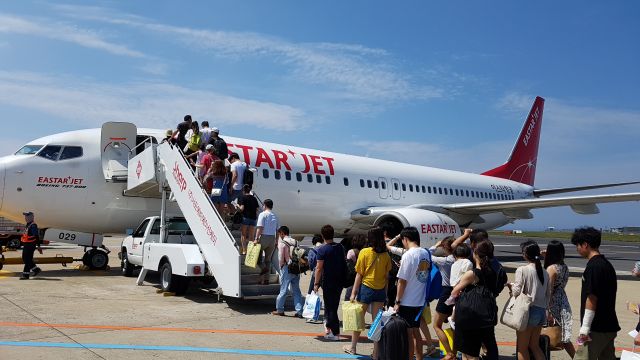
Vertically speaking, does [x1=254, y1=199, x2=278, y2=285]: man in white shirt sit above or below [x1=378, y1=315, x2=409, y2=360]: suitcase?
above

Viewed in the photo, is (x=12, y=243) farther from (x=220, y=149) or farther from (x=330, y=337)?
(x=330, y=337)

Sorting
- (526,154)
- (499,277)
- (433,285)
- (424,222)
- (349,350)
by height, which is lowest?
(349,350)

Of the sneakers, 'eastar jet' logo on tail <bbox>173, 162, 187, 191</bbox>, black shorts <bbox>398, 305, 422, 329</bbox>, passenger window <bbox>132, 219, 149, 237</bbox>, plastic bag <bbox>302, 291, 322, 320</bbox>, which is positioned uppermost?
'eastar jet' logo on tail <bbox>173, 162, 187, 191</bbox>

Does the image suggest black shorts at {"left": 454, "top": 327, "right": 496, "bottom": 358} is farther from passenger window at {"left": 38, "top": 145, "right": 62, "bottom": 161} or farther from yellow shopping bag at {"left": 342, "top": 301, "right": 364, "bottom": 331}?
passenger window at {"left": 38, "top": 145, "right": 62, "bottom": 161}

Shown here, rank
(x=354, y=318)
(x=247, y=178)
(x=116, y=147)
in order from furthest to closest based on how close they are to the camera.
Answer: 1. (x=116, y=147)
2. (x=247, y=178)
3. (x=354, y=318)

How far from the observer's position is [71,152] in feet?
42.4

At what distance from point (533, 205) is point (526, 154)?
1194 centimetres

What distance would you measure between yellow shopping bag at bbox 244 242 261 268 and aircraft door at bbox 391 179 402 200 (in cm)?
1136

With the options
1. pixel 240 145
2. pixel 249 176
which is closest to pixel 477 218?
pixel 240 145

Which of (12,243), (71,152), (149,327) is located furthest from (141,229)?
(12,243)

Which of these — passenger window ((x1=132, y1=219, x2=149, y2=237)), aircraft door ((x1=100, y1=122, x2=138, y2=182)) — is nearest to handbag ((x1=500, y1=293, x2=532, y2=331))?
passenger window ((x1=132, y1=219, x2=149, y2=237))

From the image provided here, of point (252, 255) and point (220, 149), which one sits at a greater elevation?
point (220, 149)

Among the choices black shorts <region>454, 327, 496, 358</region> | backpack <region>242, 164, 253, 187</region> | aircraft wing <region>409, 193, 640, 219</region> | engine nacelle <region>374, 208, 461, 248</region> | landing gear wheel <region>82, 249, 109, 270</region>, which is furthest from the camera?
aircraft wing <region>409, 193, 640, 219</region>

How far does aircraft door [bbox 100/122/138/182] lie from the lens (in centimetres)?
1312
